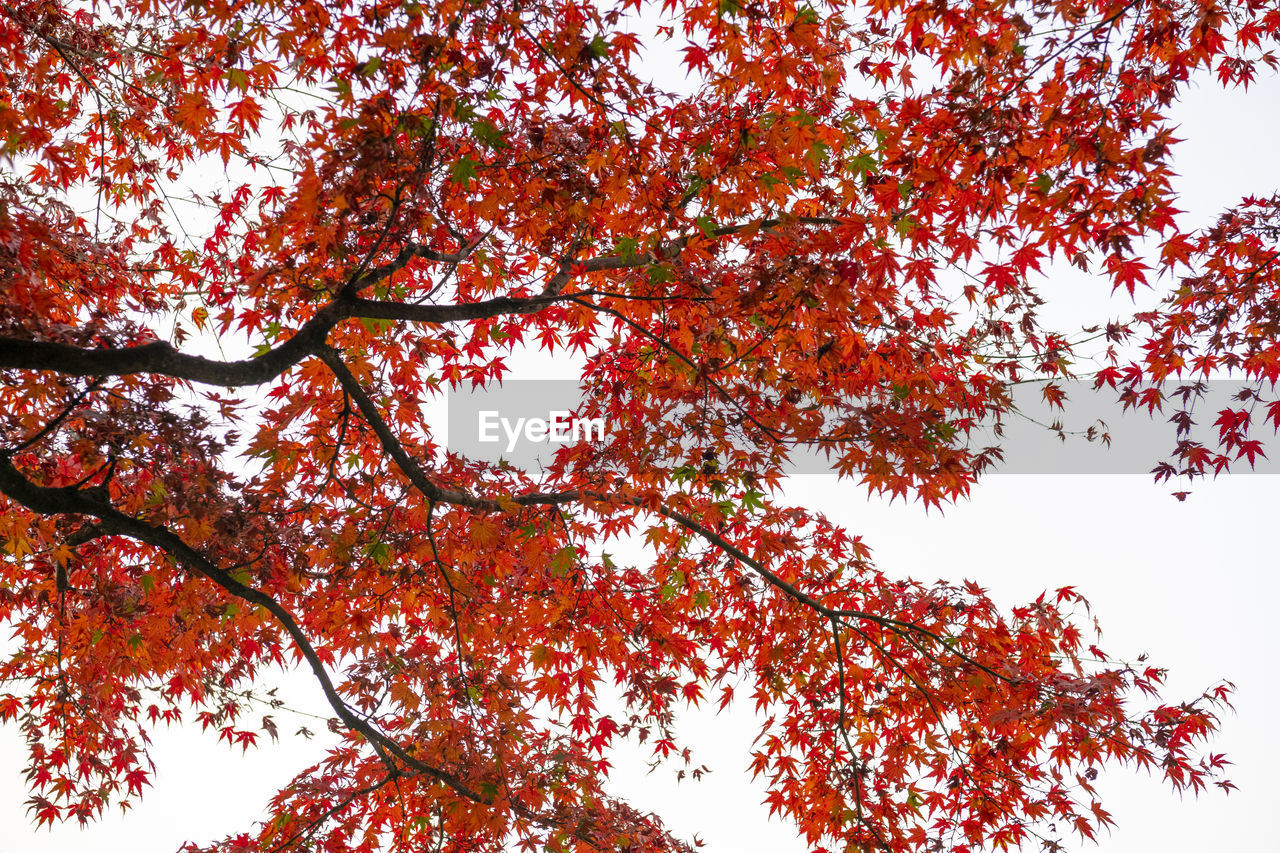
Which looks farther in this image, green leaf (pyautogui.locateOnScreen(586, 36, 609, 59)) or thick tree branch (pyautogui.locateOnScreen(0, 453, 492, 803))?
green leaf (pyautogui.locateOnScreen(586, 36, 609, 59))

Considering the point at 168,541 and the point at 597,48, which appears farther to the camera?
the point at 597,48

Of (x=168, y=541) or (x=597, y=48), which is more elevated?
(x=597, y=48)

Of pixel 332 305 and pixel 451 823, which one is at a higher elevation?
pixel 332 305

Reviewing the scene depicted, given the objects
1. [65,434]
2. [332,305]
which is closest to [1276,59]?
[332,305]

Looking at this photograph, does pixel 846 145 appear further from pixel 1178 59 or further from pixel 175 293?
pixel 175 293

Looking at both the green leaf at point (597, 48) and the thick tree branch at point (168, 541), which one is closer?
the thick tree branch at point (168, 541)

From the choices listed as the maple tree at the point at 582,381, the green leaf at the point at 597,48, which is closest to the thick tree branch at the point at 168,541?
the maple tree at the point at 582,381

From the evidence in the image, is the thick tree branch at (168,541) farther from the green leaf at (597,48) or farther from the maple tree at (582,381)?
the green leaf at (597,48)

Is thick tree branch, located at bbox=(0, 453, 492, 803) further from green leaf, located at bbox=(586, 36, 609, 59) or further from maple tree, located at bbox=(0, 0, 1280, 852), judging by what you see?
green leaf, located at bbox=(586, 36, 609, 59)

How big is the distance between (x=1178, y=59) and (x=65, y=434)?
4592 millimetres

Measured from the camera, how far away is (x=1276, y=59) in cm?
384

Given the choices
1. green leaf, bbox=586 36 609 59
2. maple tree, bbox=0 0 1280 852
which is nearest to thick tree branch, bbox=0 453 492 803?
maple tree, bbox=0 0 1280 852

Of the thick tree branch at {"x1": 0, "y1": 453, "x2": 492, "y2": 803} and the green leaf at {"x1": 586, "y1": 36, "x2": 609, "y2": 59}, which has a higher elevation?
the green leaf at {"x1": 586, "y1": 36, "x2": 609, "y2": 59}

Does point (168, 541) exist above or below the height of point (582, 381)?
below
